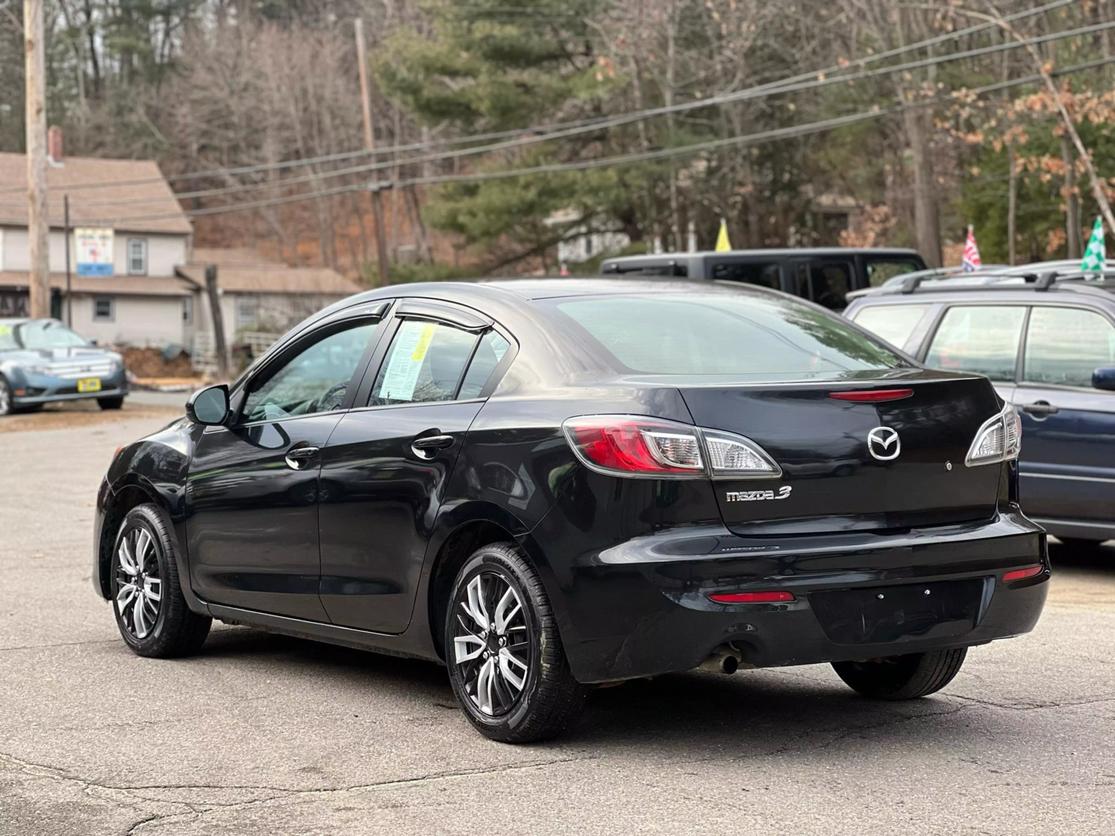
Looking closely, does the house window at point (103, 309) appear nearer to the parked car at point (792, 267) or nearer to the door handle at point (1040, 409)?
the parked car at point (792, 267)

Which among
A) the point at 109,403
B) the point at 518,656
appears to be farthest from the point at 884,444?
the point at 109,403

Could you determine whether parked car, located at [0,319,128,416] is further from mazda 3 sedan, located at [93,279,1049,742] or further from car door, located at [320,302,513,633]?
car door, located at [320,302,513,633]

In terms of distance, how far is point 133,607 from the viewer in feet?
25.1

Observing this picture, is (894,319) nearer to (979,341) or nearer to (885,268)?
(979,341)

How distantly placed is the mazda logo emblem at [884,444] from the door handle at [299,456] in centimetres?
224

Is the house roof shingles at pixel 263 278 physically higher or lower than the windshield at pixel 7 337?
higher

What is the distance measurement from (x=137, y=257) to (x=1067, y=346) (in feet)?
203

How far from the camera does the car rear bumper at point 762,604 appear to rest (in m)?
5.13

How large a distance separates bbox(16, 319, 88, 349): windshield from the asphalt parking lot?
22.6m

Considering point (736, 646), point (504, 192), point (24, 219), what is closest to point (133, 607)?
point (736, 646)

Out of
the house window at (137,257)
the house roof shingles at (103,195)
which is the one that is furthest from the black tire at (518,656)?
the house window at (137,257)

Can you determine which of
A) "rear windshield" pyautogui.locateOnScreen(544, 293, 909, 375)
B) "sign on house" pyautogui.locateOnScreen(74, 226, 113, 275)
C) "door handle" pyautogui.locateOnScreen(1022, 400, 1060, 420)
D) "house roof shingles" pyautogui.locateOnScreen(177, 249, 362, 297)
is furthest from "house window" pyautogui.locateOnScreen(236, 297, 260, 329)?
"rear windshield" pyautogui.locateOnScreen(544, 293, 909, 375)

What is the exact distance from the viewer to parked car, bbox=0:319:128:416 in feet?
92.9

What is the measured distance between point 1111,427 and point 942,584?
15.4 ft
